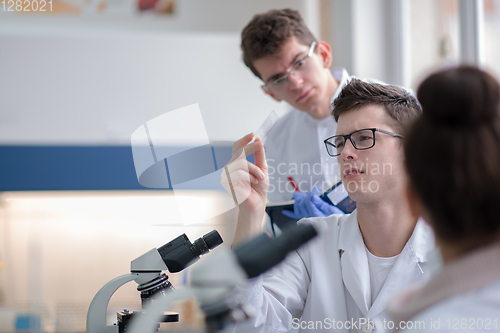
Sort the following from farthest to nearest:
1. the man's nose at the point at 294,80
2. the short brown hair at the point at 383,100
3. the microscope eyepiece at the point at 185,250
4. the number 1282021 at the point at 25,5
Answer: the number 1282021 at the point at 25,5, the man's nose at the point at 294,80, the short brown hair at the point at 383,100, the microscope eyepiece at the point at 185,250

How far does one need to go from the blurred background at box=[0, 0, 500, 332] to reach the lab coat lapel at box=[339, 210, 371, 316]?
150 centimetres

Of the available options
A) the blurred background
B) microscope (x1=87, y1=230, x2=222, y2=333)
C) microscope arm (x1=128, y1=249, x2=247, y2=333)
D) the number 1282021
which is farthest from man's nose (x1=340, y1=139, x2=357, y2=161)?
the number 1282021

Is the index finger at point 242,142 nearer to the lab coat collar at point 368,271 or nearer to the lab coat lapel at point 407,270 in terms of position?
the lab coat collar at point 368,271

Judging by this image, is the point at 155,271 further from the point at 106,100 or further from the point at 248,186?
the point at 106,100

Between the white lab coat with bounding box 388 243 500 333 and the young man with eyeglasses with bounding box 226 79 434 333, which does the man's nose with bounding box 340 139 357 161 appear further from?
the white lab coat with bounding box 388 243 500 333

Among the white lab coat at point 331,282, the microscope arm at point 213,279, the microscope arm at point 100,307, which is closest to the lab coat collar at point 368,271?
the white lab coat at point 331,282

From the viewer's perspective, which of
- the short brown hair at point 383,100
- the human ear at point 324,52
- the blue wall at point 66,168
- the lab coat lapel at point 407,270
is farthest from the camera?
the blue wall at point 66,168

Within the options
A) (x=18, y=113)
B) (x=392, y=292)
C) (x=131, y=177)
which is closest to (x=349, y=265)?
(x=392, y=292)

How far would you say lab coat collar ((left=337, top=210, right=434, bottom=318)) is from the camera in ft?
3.62

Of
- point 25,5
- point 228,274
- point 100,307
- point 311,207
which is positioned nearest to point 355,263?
point 311,207

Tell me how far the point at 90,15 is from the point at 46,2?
0.87ft

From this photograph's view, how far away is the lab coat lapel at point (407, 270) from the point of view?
3.59ft

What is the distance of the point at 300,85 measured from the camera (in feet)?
5.24

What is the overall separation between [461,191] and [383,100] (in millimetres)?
768
